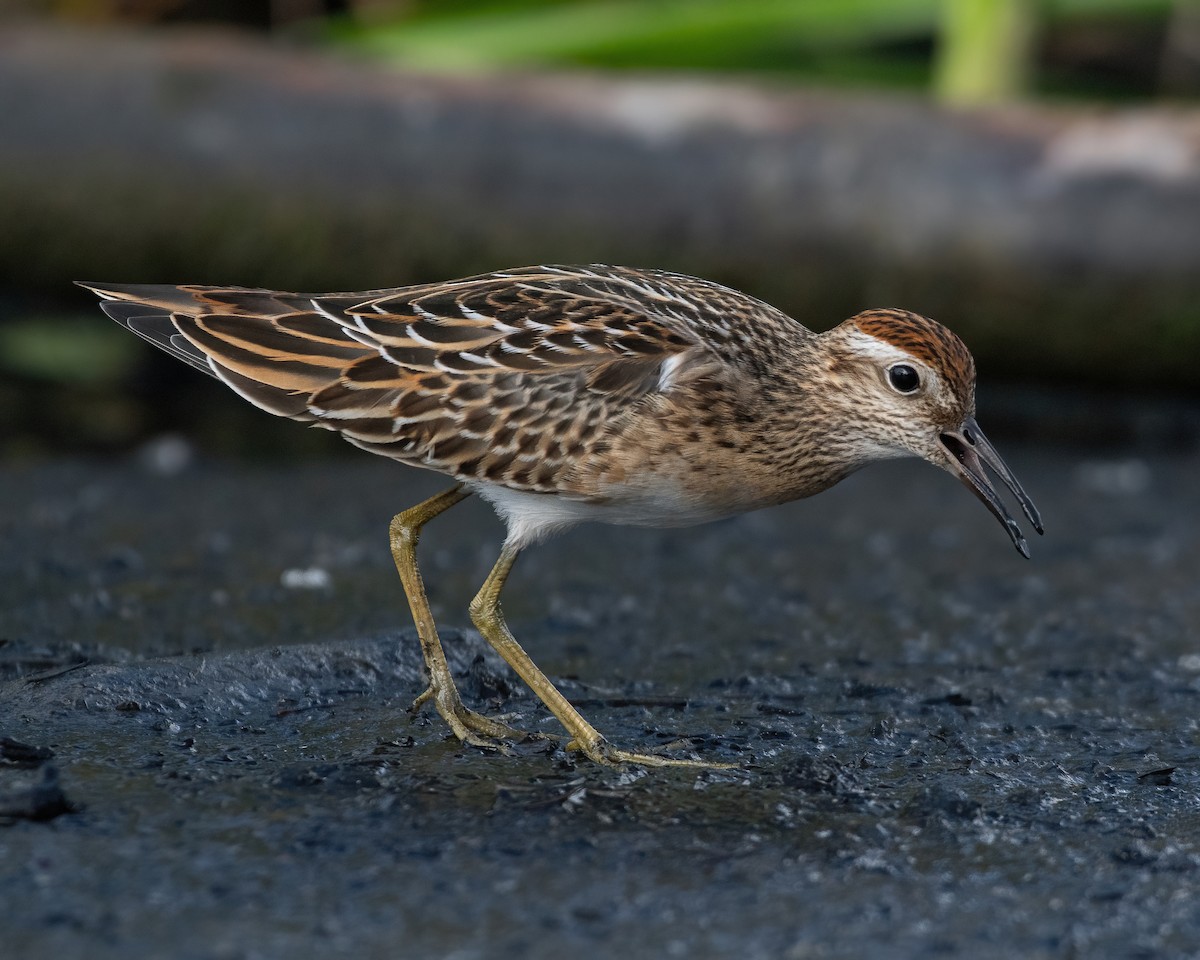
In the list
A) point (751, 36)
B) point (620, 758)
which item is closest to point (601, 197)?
point (751, 36)

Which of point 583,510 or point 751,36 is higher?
point 751,36

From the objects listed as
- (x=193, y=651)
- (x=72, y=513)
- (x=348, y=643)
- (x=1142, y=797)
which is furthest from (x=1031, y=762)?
(x=72, y=513)

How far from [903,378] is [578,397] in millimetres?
1092

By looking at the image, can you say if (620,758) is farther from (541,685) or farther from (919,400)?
(919,400)

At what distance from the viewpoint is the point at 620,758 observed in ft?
17.1

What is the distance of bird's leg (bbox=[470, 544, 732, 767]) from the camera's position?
523 cm

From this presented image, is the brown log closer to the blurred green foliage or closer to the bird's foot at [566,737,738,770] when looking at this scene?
the blurred green foliage

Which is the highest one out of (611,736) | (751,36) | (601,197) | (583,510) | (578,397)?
(751,36)

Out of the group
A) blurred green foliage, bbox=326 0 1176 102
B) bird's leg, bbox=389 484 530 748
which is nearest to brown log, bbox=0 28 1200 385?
blurred green foliage, bbox=326 0 1176 102

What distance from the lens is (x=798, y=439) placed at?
18.5 feet

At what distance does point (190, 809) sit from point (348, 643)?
4.48ft

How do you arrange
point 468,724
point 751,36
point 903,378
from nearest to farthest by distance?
point 468,724 → point 903,378 → point 751,36

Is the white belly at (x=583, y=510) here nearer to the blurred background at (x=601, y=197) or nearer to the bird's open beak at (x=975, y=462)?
the bird's open beak at (x=975, y=462)

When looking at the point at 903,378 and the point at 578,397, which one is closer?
the point at 578,397
